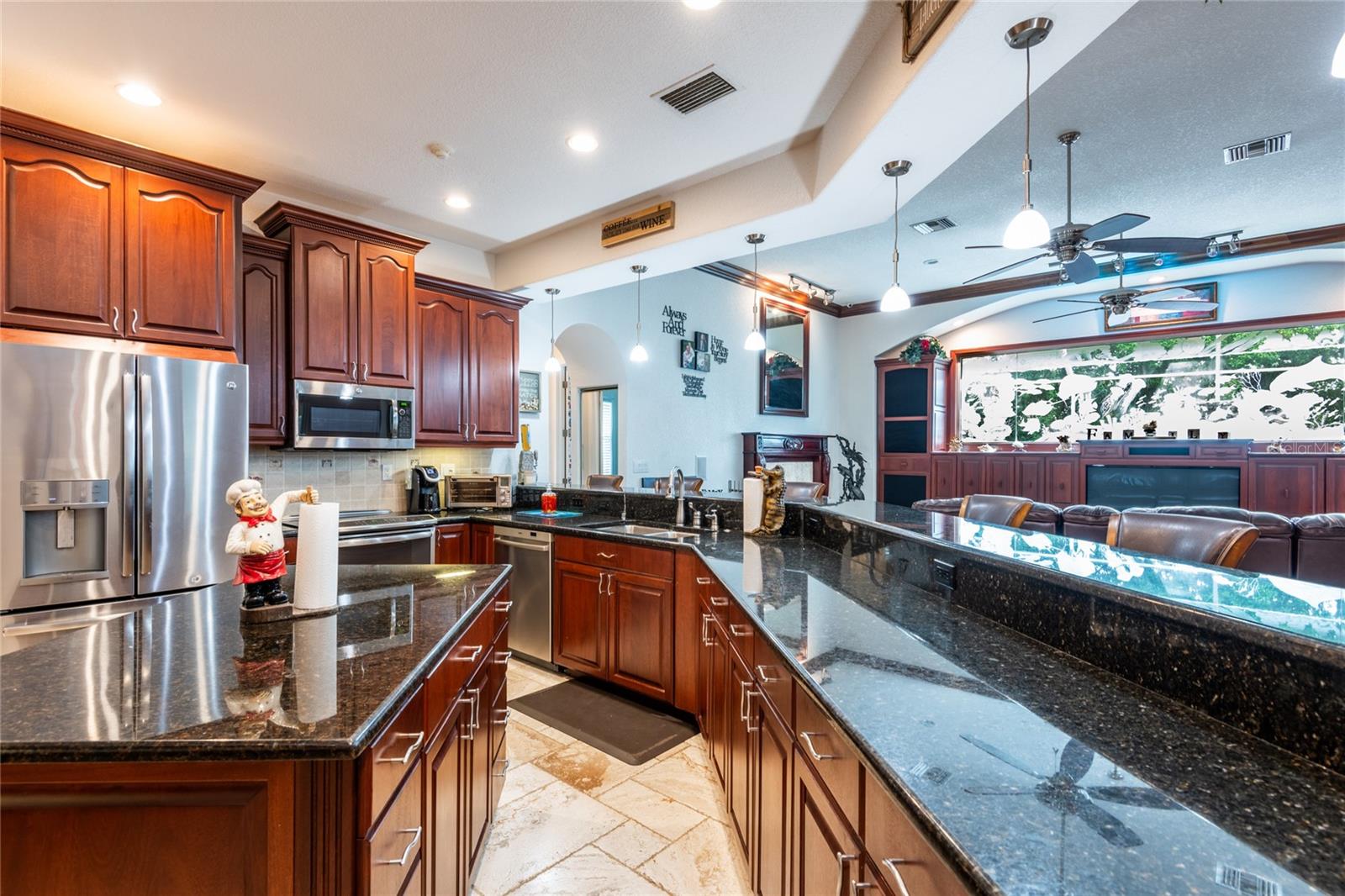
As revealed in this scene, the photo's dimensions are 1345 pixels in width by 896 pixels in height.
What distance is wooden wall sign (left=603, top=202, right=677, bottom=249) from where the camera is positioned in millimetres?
3615

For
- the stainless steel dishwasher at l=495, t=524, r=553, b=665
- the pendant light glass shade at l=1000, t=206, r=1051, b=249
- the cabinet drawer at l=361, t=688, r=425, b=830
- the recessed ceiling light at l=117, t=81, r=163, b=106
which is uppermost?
the recessed ceiling light at l=117, t=81, r=163, b=106

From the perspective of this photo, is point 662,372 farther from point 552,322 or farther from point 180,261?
point 180,261

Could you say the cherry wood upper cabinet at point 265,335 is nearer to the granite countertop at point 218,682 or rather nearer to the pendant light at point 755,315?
the granite countertop at point 218,682

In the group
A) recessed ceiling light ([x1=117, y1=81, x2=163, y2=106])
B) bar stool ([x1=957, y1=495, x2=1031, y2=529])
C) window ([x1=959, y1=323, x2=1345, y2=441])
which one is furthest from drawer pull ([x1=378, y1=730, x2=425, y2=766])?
window ([x1=959, y1=323, x2=1345, y2=441])

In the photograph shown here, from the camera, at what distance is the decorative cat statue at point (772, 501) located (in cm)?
307

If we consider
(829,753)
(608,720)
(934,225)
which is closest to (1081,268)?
(934,225)

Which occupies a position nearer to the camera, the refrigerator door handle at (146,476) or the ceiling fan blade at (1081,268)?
the refrigerator door handle at (146,476)

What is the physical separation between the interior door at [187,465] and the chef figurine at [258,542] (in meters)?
1.56

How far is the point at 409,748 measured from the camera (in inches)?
44.9

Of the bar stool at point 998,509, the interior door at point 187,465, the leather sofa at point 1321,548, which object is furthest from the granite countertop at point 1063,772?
the leather sofa at point 1321,548

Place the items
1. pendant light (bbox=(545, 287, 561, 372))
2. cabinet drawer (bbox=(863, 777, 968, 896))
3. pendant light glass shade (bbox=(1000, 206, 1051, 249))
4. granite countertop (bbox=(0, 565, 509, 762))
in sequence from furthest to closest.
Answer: pendant light (bbox=(545, 287, 561, 372)) < pendant light glass shade (bbox=(1000, 206, 1051, 249)) < granite countertop (bbox=(0, 565, 509, 762)) < cabinet drawer (bbox=(863, 777, 968, 896))

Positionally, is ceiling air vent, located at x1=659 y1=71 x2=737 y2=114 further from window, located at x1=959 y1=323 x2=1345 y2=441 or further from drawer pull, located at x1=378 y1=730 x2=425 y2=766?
window, located at x1=959 y1=323 x2=1345 y2=441

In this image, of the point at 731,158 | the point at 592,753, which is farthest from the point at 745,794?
the point at 731,158

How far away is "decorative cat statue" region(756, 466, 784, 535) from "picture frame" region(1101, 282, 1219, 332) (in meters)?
5.49
